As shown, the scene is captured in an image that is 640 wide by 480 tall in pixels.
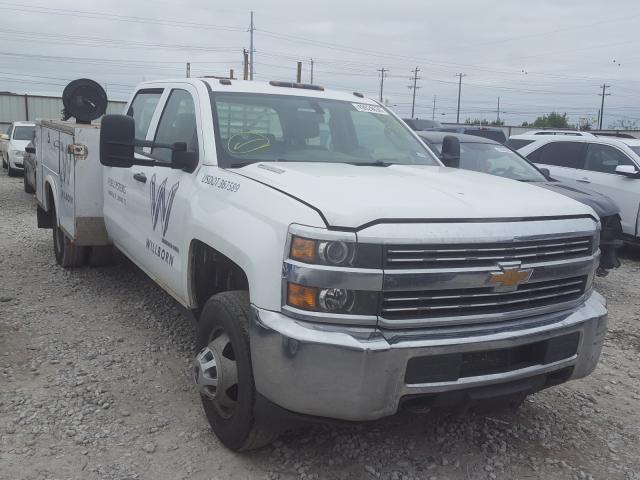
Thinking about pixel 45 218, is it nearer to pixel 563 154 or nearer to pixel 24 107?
pixel 563 154

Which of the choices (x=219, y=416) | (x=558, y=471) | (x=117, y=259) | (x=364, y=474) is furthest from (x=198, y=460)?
(x=117, y=259)

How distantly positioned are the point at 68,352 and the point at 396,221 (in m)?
2.97

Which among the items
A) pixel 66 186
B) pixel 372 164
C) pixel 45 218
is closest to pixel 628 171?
pixel 372 164

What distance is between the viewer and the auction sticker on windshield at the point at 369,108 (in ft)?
15.5

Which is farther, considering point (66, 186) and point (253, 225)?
point (66, 186)

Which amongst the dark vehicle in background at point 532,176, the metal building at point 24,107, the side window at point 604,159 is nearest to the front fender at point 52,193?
the dark vehicle in background at point 532,176

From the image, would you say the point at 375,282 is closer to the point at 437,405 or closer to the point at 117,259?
the point at 437,405

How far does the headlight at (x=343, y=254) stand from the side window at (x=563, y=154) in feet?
26.2

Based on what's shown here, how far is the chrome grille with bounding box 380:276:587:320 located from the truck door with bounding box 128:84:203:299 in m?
1.49

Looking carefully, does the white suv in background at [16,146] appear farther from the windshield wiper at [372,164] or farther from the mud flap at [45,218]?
the windshield wiper at [372,164]

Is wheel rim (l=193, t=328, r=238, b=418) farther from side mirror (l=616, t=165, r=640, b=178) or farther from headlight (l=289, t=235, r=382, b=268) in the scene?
side mirror (l=616, t=165, r=640, b=178)

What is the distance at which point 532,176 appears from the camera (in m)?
7.54

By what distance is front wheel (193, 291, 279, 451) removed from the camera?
2.94m

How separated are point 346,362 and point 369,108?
272cm
